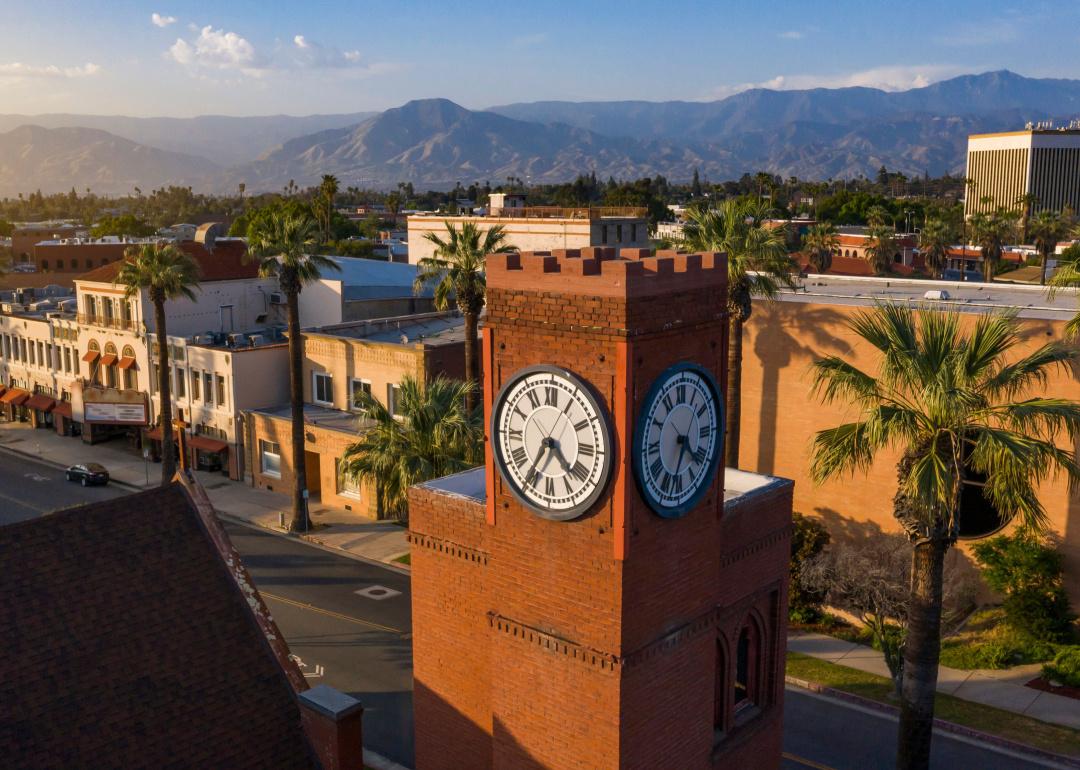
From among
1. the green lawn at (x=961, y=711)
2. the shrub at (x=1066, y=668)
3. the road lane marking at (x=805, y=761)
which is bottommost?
the road lane marking at (x=805, y=761)

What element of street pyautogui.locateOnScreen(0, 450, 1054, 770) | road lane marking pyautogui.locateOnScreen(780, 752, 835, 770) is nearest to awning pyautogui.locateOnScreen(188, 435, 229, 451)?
street pyautogui.locateOnScreen(0, 450, 1054, 770)

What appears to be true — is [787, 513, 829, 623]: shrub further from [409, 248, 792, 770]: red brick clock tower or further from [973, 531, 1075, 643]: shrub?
[409, 248, 792, 770]: red brick clock tower

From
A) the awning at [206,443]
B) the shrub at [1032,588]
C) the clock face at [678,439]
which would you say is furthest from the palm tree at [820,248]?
the clock face at [678,439]

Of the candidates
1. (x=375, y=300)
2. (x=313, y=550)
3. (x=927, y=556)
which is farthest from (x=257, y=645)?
(x=375, y=300)

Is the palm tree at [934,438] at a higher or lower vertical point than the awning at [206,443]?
higher

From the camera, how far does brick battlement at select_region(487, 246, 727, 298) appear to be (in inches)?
517

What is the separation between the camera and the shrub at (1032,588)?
100.0 feet

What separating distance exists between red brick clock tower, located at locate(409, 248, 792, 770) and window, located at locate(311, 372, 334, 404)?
38016 millimetres

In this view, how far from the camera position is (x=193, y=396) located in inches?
2178

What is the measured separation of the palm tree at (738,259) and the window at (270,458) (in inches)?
987

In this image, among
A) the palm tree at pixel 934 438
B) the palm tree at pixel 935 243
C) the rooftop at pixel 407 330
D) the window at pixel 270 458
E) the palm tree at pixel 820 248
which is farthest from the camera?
the palm tree at pixel 935 243

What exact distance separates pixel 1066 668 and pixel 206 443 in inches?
1654

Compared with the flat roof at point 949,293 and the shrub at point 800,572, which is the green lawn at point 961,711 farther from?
the flat roof at point 949,293

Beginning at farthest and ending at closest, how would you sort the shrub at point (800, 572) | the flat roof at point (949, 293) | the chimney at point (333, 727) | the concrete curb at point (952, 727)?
the flat roof at point (949, 293), the shrub at point (800, 572), the concrete curb at point (952, 727), the chimney at point (333, 727)
